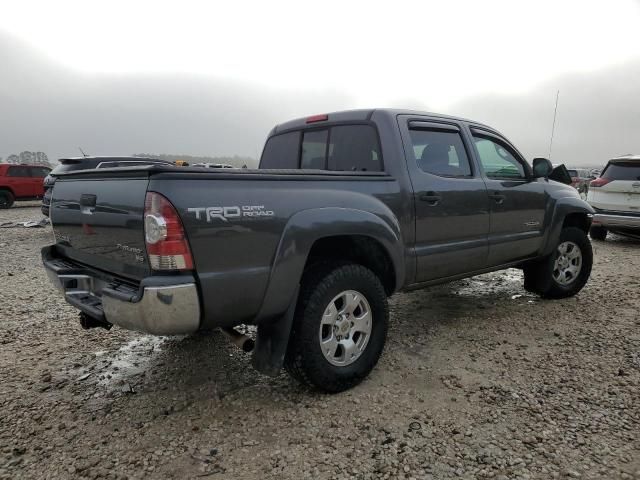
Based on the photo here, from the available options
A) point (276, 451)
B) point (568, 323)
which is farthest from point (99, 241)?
point (568, 323)

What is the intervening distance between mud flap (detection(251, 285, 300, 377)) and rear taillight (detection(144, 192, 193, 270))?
0.67 m

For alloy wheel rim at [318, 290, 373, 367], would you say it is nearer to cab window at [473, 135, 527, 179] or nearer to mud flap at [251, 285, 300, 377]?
mud flap at [251, 285, 300, 377]

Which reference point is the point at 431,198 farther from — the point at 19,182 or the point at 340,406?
→ the point at 19,182

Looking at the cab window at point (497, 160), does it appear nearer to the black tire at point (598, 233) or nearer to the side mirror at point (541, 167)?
the side mirror at point (541, 167)

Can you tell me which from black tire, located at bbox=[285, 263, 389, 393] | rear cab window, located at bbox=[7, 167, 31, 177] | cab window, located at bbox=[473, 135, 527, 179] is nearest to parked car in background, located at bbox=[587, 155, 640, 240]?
cab window, located at bbox=[473, 135, 527, 179]

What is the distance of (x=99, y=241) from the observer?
2.56 metres

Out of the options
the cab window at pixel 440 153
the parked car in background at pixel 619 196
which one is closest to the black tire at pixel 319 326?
the cab window at pixel 440 153

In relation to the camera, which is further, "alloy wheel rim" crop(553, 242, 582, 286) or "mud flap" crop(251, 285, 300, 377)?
"alloy wheel rim" crop(553, 242, 582, 286)

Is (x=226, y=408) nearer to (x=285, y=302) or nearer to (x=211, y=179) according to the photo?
(x=285, y=302)

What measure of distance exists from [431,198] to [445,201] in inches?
7.5

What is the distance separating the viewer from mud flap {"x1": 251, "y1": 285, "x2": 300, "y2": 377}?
255 centimetres

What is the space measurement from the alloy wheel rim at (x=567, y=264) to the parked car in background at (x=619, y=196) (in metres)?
4.26

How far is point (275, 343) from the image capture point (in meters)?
2.57

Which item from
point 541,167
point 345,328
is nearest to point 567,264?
point 541,167
